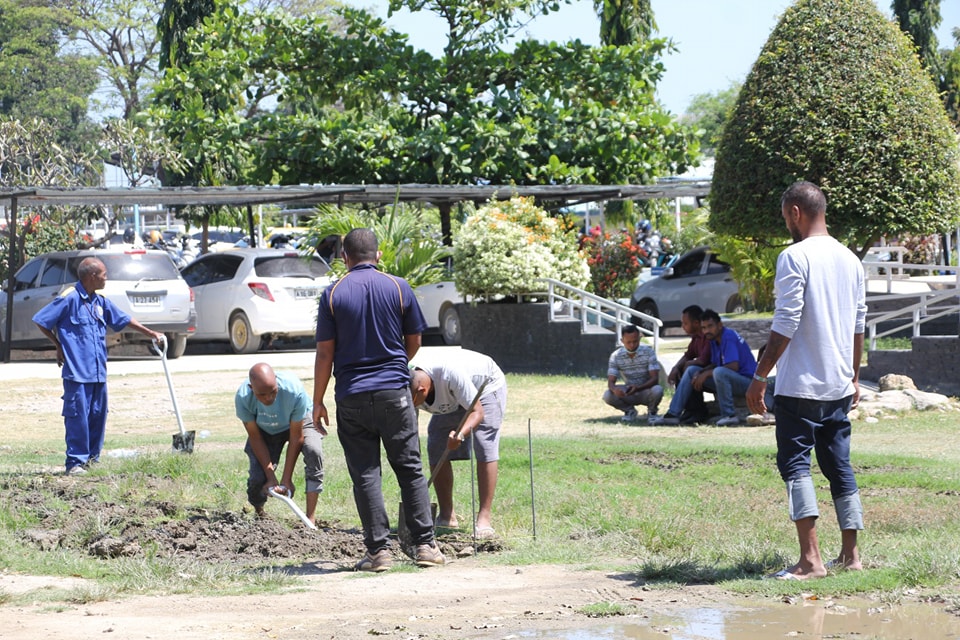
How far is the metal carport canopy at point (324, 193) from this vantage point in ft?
69.3

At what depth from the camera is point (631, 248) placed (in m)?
26.2

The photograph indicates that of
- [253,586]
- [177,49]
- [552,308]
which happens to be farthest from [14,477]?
[177,49]

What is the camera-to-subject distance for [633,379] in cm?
1401

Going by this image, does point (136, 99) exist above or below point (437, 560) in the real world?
above

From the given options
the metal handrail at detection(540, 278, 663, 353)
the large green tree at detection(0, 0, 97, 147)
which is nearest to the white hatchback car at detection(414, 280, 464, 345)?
the metal handrail at detection(540, 278, 663, 353)

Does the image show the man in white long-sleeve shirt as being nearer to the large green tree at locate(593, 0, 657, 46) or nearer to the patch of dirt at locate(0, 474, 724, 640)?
the patch of dirt at locate(0, 474, 724, 640)

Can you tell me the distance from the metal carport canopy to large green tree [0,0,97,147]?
31.1 m

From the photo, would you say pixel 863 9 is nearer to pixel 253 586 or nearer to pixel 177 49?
pixel 253 586

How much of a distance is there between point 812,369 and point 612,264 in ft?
65.6

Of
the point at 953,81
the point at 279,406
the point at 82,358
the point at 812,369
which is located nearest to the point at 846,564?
the point at 812,369

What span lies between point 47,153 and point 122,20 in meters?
19.8

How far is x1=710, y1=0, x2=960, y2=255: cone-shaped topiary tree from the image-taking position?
1627 centimetres

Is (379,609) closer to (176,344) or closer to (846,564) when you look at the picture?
(846,564)

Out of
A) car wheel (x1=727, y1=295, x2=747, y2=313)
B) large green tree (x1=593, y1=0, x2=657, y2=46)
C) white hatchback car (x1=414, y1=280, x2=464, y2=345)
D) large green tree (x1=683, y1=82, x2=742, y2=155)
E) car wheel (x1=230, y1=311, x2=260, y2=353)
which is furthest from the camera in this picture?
large green tree (x1=683, y1=82, x2=742, y2=155)
